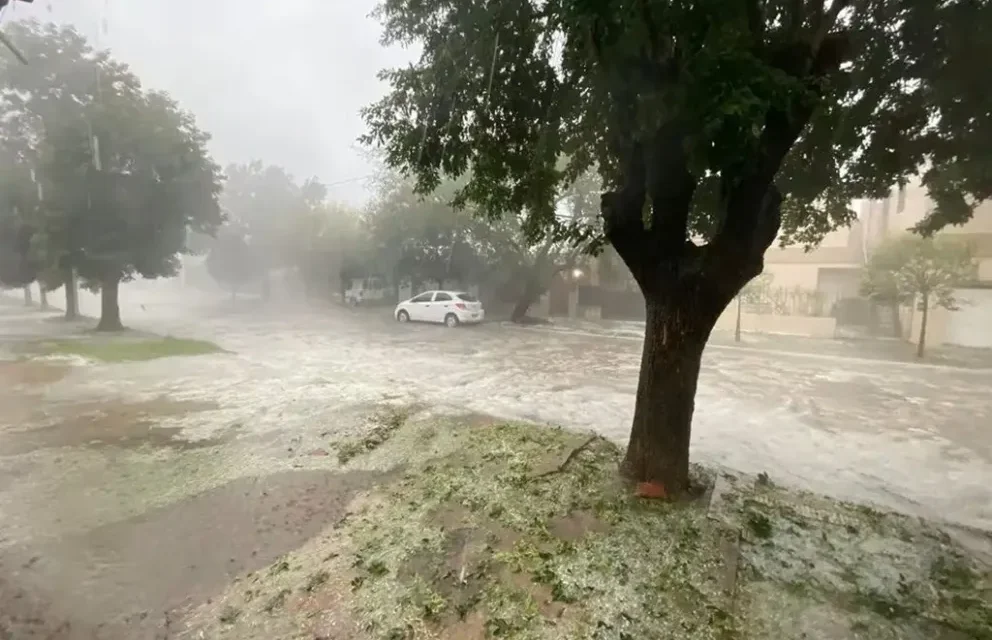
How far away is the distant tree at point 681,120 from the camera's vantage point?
2.25 m

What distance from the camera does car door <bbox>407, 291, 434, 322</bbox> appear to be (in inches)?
524

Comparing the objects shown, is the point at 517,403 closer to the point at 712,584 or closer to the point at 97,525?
the point at 712,584

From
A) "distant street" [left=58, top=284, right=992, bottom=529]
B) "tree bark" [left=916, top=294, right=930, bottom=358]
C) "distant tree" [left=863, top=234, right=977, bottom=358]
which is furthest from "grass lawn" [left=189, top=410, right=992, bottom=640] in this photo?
"tree bark" [left=916, top=294, right=930, bottom=358]

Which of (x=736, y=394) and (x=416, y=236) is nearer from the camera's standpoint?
(x=736, y=394)

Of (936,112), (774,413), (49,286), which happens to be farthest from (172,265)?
(936,112)

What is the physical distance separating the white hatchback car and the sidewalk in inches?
69.0

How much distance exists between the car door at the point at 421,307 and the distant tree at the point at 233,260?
643cm

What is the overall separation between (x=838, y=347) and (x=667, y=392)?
9.35m

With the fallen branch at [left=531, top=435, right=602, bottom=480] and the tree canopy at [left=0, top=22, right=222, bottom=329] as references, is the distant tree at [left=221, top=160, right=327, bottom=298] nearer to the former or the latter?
the tree canopy at [left=0, top=22, right=222, bottom=329]

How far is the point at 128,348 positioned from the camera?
842cm

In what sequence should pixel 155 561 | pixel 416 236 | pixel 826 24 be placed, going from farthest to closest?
pixel 416 236, pixel 826 24, pixel 155 561

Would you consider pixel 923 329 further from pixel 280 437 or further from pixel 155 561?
pixel 155 561

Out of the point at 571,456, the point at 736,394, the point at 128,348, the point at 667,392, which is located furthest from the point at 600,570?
the point at 128,348

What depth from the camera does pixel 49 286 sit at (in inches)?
408
